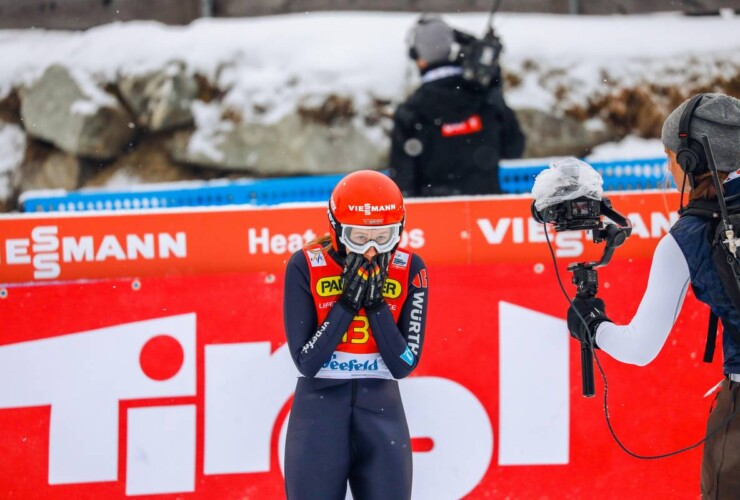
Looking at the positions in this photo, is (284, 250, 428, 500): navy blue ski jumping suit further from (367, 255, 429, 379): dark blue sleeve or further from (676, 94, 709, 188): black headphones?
(676, 94, 709, 188): black headphones

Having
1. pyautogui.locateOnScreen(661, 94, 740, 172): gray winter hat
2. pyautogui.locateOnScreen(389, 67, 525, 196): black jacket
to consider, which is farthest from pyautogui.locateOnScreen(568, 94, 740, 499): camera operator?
pyautogui.locateOnScreen(389, 67, 525, 196): black jacket

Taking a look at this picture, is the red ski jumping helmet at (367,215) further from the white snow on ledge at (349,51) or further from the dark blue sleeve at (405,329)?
the white snow on ledge at (349,51)

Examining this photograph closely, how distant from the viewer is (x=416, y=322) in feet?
11.5

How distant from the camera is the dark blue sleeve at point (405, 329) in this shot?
3.34 meters

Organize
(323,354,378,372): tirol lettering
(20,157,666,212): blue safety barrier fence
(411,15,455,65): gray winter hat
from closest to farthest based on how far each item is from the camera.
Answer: (323,354,378,372): tirol lettering
(411,15,455,65): gray winter hat
(20,157,666,212): blue safety barrier fence

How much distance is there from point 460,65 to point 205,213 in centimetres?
196

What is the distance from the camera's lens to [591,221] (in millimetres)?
3078

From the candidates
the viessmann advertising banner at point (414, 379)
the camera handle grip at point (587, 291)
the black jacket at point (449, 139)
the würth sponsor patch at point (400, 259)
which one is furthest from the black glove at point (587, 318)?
the black jacket at point (449, 139)

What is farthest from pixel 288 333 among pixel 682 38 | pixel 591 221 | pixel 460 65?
pixel 682 38

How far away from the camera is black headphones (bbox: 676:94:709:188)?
2.66 meters

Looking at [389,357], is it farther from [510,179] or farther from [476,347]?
[510,179]

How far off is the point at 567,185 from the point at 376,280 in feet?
2.70

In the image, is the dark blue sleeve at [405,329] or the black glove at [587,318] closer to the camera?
the black glove at [587,318]

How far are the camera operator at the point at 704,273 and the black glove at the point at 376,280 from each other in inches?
38.2
